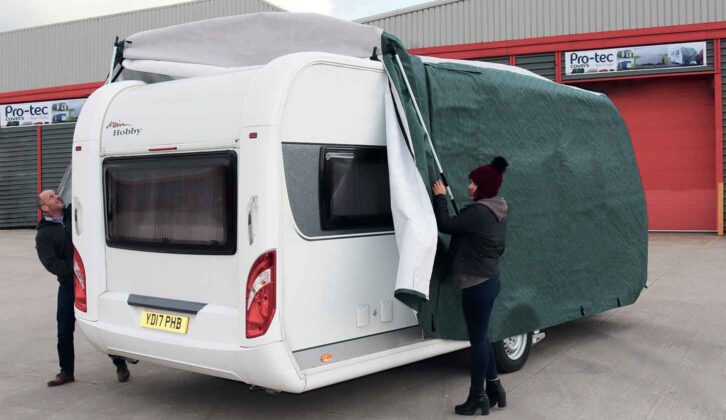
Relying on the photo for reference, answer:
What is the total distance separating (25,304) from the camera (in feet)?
34.7

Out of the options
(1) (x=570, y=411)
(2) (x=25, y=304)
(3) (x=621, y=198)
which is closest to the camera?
(1) (x=570, y=411)

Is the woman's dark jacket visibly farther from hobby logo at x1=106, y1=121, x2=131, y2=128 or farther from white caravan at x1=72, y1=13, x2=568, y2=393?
hobby logo at x1=106, y1=121, x2=131, y2=128

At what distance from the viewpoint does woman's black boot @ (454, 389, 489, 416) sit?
535 cm

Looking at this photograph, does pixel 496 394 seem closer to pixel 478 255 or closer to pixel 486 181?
pixel 478 255

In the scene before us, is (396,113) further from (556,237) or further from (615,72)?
(615,72)

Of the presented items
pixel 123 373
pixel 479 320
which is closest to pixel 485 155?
pixel 479 320

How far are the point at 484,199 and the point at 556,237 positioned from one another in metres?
1.65

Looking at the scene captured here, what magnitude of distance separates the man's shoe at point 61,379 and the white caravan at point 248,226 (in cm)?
105

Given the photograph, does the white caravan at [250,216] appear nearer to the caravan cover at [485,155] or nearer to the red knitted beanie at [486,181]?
the caravan cover at [485,155]

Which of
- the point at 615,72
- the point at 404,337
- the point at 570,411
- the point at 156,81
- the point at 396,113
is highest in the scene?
the point at 615,72

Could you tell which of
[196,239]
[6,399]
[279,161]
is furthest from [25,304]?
[279,161]

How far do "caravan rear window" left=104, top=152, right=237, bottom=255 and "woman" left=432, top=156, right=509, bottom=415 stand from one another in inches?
57.2

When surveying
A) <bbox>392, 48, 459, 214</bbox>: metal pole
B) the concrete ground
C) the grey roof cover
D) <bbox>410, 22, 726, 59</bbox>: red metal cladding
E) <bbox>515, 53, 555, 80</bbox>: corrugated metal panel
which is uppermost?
<bbox>410, 22, 726, 59</bbox>: red metal cladding

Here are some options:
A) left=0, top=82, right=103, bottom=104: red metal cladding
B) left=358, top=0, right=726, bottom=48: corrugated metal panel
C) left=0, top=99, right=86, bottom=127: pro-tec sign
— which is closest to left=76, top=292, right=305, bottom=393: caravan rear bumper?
left=358, top=0, right=726, bottom=48: corrugated metal panel
